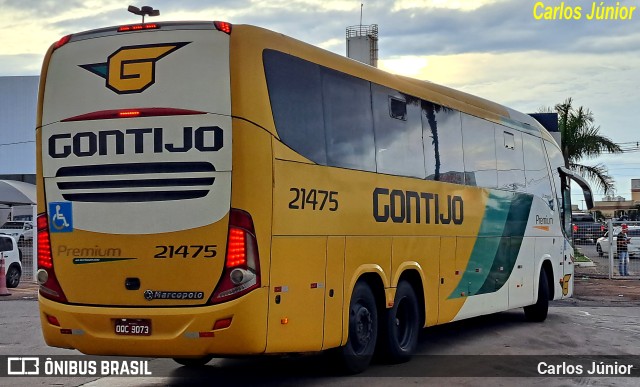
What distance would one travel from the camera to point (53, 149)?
9734 millimetres

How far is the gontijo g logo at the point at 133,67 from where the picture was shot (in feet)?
30.9

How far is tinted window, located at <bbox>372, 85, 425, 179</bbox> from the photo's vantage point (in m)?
11.8

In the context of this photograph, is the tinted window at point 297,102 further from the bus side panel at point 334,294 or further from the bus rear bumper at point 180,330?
the bus rear bumper at point 180,330

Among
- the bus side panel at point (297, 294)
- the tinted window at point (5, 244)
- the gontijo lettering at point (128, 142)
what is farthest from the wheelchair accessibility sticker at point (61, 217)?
the tinted window at point (5, 244)

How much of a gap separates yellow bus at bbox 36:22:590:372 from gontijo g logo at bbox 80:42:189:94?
14 mm

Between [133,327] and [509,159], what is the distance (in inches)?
345

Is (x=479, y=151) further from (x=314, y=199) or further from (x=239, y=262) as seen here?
(x=239, y=262)

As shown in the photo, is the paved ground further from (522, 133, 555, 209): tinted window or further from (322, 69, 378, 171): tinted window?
(322, 69, 378, 171): tinted window

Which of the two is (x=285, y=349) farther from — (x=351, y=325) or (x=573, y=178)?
(x=573, y=178)

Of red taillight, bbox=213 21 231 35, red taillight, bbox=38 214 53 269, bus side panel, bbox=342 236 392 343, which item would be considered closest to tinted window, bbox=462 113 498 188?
bus side panel, bbox=342 236 392 343

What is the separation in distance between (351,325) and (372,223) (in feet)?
4.12

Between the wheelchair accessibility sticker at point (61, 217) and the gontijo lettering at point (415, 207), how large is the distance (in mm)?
3604

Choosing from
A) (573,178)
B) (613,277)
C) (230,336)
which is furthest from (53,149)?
(613,277)

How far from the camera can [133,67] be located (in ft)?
31.2
